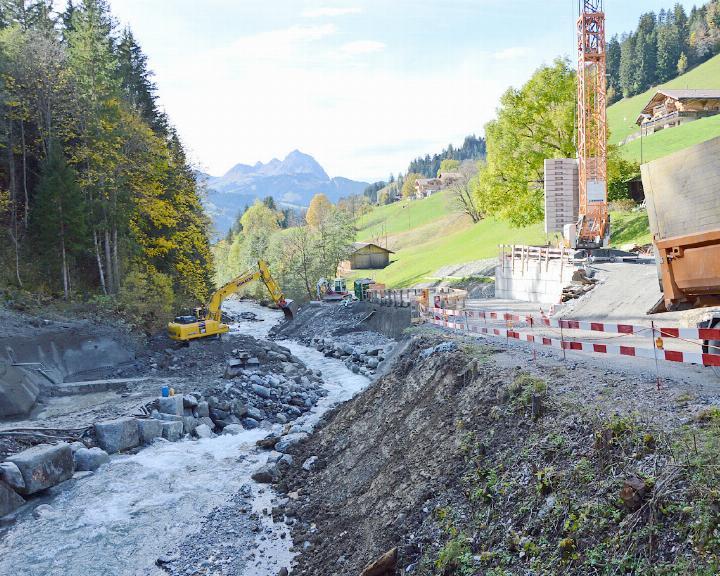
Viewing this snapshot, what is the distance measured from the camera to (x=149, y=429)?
55.1ft

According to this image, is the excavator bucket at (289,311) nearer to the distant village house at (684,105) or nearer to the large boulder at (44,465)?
the large boulder at (44,465)

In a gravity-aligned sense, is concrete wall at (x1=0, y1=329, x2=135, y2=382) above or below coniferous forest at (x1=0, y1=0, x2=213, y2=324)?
below

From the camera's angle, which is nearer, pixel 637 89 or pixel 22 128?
pixel 22 128

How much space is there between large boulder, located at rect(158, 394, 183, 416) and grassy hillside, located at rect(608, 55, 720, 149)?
7514 centimetres

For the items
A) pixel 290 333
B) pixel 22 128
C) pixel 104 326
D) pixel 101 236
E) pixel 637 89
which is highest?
pixel 637 89

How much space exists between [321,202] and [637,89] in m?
71.3

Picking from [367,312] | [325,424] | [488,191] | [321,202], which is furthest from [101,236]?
[321,202]

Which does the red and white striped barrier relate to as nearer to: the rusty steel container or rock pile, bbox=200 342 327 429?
the rusty steel container

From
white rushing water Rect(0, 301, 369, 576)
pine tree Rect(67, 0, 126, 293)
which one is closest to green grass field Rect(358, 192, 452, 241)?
pine tree Rect(67, 0, 126, 293)

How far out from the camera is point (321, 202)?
434ft

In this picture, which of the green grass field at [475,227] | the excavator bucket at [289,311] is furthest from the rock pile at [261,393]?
the green grass field at [475,227]

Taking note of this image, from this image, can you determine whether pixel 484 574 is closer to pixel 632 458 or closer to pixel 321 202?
pixel 632 458

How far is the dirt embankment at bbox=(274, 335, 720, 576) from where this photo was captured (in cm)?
543

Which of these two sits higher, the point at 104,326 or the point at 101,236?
the point at 101,236
